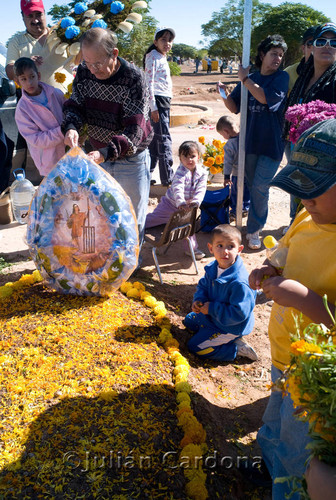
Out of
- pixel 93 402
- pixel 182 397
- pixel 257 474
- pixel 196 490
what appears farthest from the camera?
pixel 182 397

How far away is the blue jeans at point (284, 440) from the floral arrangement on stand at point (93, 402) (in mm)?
417

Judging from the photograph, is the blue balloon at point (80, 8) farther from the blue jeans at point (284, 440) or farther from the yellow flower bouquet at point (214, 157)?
the blue jeans at point (284, 440)

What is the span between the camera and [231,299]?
9.84 feet

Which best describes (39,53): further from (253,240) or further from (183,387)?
(183,387)

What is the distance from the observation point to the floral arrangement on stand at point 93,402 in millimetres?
2039

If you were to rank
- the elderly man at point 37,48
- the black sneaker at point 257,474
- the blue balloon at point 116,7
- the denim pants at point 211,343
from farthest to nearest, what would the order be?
1. the elderly man at point 37,48
2. the blue balloon at point 116,7
3. the denim pants at point 211,343
4. the black sneaker at point 257,474

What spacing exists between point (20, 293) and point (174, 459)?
210 cm

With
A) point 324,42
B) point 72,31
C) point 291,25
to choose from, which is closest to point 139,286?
point 324,42

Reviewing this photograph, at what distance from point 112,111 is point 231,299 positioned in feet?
6.33

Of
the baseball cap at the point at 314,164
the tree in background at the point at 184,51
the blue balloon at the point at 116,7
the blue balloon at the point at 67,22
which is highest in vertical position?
A: the blue balloon at the point at 116,7

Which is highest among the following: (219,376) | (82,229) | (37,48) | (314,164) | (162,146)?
(37,48)

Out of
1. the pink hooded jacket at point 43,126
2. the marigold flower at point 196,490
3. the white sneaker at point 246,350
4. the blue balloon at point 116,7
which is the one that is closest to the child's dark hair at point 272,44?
the blue balloon at point 116,7

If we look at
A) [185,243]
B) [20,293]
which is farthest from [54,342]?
[185,243]

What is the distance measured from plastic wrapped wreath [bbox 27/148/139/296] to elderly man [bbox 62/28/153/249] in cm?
21
